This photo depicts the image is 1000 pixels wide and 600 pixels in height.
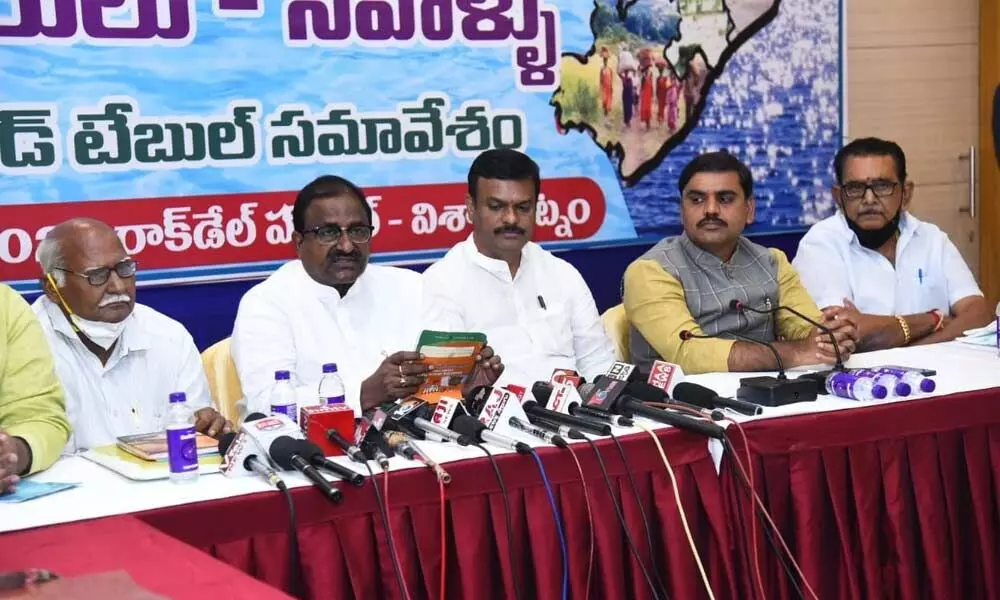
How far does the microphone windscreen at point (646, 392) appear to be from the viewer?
263cm

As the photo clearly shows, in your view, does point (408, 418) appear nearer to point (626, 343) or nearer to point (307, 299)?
point (307, 299)

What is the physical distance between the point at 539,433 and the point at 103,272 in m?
1.29

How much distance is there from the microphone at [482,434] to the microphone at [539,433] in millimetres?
75

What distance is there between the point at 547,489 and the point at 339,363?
50.4 inches

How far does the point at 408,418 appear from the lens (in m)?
2.52

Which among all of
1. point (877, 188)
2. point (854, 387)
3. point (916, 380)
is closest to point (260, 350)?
point (854, 387)

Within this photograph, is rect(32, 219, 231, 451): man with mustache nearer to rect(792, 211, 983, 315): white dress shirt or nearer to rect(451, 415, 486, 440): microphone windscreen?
rect(451, 415, 486, 440): microphone windscreen

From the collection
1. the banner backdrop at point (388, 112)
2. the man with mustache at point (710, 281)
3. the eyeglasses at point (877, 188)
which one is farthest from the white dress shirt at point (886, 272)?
the banner backdrop at point (388, 112)

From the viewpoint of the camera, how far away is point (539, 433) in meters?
2.35

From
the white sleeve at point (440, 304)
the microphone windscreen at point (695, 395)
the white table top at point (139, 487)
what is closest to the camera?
the white table top at point (139, 487)

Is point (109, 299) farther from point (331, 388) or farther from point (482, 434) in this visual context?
point (482, 434)

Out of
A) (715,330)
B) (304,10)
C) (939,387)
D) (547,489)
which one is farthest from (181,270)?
(939,387)

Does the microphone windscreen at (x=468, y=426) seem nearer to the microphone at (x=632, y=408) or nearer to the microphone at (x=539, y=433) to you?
the microphone at (x=539, y=433)

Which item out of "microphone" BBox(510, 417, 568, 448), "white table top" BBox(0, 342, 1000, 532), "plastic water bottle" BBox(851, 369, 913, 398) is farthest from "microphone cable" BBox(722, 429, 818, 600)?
"plastic water bottle" BBox(851, 369, 913, 398)
